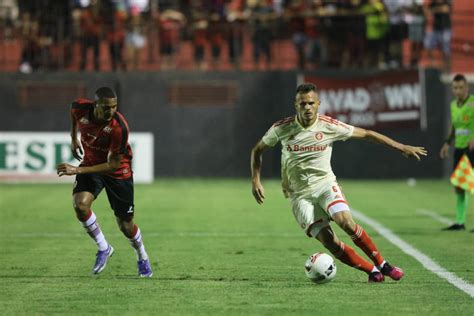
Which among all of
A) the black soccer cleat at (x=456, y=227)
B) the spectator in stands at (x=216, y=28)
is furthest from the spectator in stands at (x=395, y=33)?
the black soccer cleat at (x=456, y=227)

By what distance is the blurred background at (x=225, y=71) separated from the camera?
25.3 m

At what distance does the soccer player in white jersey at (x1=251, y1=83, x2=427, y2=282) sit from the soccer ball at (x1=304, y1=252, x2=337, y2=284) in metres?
0.18

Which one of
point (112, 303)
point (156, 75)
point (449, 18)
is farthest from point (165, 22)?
point (112, 303)

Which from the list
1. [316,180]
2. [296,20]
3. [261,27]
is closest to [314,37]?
[296,20]

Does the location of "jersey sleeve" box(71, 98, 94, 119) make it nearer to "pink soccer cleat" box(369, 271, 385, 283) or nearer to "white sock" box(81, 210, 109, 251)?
"white sock" box(81, 210, 109, 251)

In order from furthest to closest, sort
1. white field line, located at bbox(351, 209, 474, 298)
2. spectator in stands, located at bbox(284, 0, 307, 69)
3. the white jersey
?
spectator in stands, located at bbox(284, 0, 307, 69) < the white jersey < white field line, located at bbox(351, 209, 474, 298)

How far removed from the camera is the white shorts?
9195 mm

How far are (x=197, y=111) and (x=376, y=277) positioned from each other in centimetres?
1759

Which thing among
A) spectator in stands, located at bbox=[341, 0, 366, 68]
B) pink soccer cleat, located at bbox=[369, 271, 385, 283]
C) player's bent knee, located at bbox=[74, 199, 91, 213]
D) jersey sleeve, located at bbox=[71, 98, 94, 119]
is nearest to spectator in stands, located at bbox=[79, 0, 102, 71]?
spectator in stands, located at bbox=[341, 0, 366, 68]

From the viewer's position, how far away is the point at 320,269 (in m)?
9.08

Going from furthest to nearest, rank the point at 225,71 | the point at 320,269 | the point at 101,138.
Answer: the point at 225,71
the point at 101,138
the point at 320,269

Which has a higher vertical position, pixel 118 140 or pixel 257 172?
pixel 118 140

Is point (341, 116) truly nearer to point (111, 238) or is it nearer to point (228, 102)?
point (228, 102)

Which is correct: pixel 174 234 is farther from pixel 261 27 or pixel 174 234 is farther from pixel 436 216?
pixel 261 27
